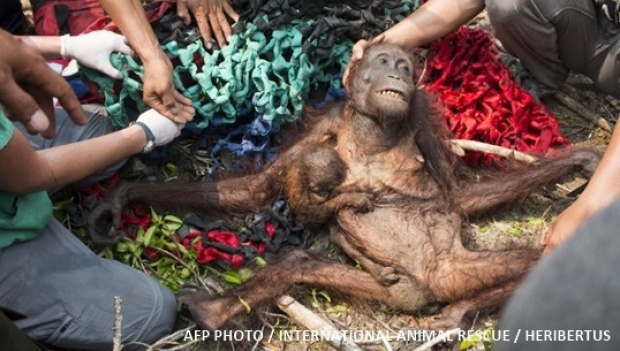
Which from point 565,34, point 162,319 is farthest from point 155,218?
point 565,34

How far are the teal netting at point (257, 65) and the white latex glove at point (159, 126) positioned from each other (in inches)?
7.0

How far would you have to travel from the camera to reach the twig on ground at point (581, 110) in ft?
12.3

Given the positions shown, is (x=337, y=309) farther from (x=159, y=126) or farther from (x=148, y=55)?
(x=148, y=55)

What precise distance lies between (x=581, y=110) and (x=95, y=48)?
7.65 feet

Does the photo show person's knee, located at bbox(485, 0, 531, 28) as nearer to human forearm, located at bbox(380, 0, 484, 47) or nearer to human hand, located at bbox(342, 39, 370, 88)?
human forearm, located at bbox(380, 0, 484, 47)

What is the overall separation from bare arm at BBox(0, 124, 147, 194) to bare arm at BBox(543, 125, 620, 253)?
5.33 ft

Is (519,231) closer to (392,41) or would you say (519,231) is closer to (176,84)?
(392,41)

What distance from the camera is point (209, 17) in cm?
347

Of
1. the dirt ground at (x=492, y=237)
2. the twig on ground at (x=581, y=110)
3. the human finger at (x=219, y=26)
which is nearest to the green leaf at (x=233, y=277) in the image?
the dirt ground at (x=492, y=237)

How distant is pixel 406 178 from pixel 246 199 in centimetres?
68

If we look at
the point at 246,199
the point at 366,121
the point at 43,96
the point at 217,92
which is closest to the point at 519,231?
the point at 366,121

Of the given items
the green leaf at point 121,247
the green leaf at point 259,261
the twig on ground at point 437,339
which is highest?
the green leaf at point 121,247

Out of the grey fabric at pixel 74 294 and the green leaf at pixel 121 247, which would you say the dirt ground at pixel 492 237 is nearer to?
the grey fabric at pixel 74 294

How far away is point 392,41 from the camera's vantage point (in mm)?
3498
